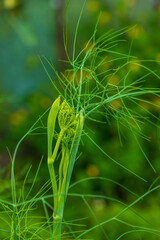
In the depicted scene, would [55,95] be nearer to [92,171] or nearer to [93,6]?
[92,171]

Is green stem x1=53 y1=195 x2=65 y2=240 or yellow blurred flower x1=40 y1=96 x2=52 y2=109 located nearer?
green stem x1=53 y1=195 x2=65 y2=240

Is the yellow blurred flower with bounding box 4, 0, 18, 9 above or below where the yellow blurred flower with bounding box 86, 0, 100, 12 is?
above

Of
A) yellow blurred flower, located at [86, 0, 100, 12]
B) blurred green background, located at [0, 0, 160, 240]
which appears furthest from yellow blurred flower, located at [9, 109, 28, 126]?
yellow blurred flower, located at [86, 0, 100, 12]

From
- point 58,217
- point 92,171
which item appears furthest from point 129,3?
point 58,217

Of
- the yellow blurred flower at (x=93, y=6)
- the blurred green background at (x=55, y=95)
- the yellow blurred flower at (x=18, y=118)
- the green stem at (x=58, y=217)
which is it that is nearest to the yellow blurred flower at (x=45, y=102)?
the blurred green background at (x=55, y=95)

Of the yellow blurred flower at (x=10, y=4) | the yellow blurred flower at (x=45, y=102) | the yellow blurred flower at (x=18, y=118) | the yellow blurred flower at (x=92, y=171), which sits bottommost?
the yellow blurred flower at (x=92, y=171)

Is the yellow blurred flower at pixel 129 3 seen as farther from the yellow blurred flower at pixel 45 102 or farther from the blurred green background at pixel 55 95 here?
the yellow blurred flower at pixel 45 102

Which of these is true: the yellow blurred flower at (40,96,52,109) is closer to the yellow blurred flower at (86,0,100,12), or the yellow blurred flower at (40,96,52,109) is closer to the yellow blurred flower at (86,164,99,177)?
the yellow blurred flower at (86,164,99,177)

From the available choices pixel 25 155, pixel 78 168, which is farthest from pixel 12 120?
pixel 78 168

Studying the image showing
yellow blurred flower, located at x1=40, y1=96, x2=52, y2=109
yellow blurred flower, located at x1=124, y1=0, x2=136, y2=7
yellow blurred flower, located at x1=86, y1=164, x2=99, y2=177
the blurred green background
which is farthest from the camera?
yellow blurred flower, located at x1=124, y1=0, x2=136, y2=7
